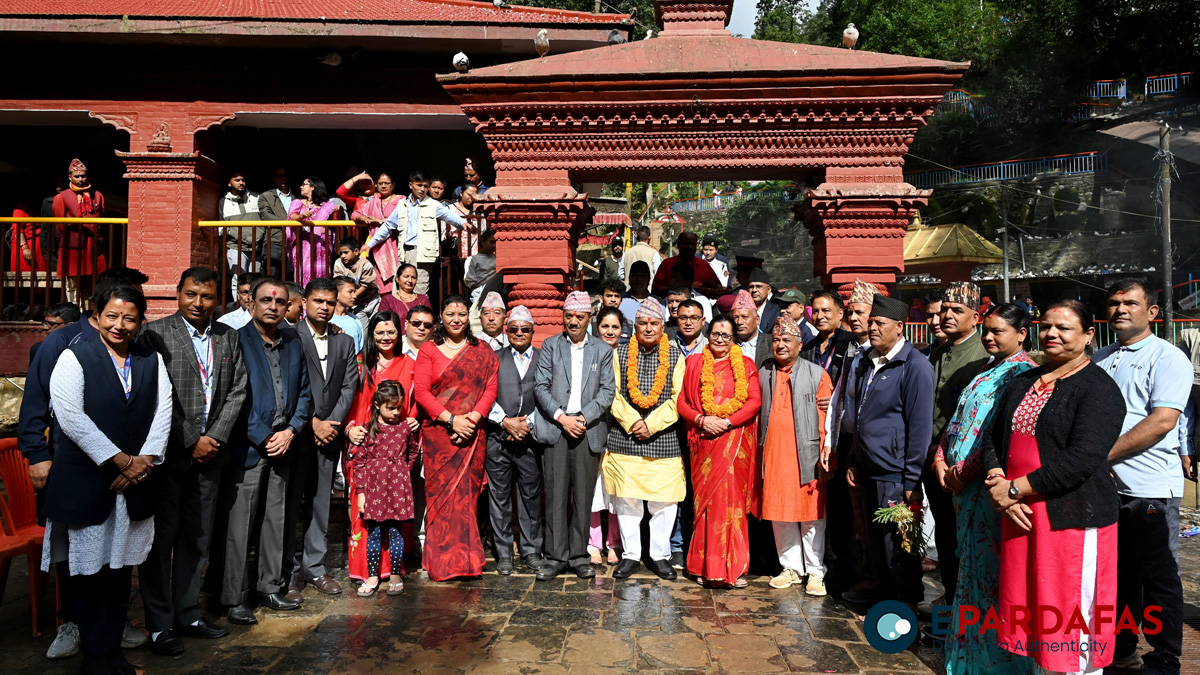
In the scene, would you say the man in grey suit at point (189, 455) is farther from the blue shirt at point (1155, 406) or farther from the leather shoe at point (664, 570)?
the blue shirt at point (1155, 406)

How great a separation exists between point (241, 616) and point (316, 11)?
7.57 m

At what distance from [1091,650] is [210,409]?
4.45 metres

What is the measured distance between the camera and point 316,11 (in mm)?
9117

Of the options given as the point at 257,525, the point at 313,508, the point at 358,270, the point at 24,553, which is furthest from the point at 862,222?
the point at 24,553

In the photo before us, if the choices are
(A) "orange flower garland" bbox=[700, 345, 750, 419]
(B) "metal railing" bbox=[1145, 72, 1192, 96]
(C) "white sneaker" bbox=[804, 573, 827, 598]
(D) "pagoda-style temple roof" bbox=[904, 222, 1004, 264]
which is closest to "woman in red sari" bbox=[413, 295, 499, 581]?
(A) "orange flower garland" bbox=[700, 345, 750, 419]

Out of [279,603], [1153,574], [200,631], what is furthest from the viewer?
[279,603]

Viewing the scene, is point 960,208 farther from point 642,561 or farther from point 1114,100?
point 642,561

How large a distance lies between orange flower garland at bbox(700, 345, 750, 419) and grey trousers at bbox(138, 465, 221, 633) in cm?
310

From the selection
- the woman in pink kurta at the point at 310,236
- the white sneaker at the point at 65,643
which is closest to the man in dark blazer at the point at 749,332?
the woman in pink kurta at the point at 310,236

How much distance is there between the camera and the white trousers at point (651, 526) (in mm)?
5242

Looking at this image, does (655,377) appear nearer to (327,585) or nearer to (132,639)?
(327,585)

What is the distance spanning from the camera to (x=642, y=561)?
18.4ft

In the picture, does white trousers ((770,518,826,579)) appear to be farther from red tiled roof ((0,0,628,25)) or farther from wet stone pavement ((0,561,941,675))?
red tiled roof ((0,0,628,25))

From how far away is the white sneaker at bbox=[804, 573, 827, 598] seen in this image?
4.82m
